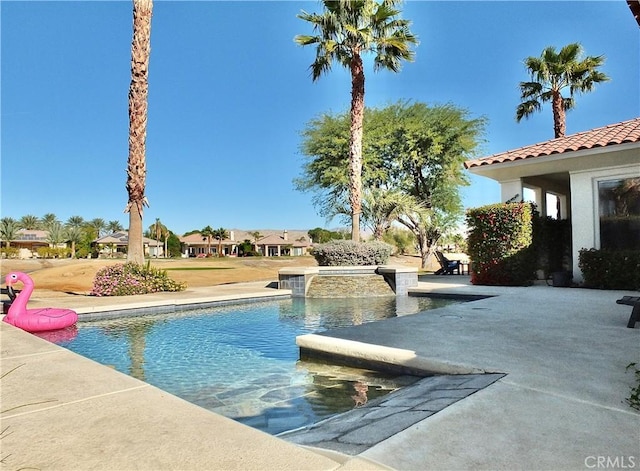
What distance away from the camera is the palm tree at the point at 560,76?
63.9ft

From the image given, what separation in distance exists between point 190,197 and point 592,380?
2557 inches

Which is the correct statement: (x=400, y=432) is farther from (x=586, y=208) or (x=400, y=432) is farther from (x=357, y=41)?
(x=357, y=41)

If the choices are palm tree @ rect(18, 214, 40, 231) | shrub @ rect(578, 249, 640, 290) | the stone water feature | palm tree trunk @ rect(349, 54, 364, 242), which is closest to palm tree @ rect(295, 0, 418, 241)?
palm tree trunk @ rect(349, 54, 364, 242)

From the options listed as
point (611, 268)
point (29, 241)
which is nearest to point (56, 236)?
point (29, 241)

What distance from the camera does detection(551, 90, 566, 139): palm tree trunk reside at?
19828 millimetres

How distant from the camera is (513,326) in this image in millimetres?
5703

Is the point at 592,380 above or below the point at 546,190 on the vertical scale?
below

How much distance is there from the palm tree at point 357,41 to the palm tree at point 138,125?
21.6 feet

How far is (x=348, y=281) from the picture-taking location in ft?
41.7

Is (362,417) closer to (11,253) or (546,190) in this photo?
(546,190)

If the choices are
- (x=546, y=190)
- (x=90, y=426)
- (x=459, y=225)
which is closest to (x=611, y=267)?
(x=546, y=190)

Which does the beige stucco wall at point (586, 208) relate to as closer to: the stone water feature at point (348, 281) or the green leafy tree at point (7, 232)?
the stone water feature at point (348, 281)

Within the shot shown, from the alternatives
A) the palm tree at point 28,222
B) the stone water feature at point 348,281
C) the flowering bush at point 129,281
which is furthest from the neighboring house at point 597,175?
the palm tree at point 28,222

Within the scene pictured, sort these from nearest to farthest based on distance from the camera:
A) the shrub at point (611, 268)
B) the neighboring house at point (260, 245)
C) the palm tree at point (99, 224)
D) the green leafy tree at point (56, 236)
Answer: the shrub at point (611, 268), the green leafy tree at point (56, 236), the neighboring house at point (260, 245), the palm tree at point (99, 224)
